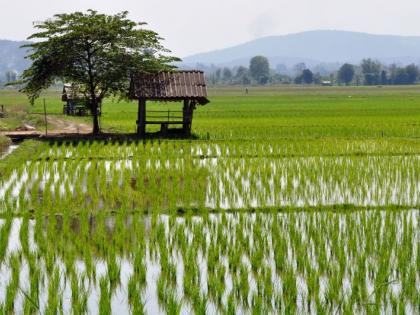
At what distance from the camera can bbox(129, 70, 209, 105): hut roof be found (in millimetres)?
21703

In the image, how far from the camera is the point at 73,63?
2214cm

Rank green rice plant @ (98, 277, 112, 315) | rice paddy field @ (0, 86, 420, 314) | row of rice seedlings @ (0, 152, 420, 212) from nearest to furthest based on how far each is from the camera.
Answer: green rice plant @ (98, 277, 112, 315), rice paddy field @ (0, 86, 420, 314), row of rice seedlings @ (0, 152, 420, 212)

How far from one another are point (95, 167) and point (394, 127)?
1390cm

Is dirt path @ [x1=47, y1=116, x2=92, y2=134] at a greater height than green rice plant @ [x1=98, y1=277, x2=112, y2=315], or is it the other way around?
green rice plant @ [x1=98, y1=277, x2=112, y2=315]

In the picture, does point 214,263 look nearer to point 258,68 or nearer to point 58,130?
point 58,130

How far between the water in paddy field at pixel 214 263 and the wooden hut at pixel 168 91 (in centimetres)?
1261

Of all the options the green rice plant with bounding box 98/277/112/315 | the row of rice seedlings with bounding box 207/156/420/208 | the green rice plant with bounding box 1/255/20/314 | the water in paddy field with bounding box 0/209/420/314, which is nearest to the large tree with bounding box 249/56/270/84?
the row of rice seedlings with bounding box 207/156/420/208

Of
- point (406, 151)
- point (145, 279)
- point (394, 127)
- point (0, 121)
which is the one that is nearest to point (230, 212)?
point (145, 279)

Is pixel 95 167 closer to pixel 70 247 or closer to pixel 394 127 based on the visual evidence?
pixel 70 247

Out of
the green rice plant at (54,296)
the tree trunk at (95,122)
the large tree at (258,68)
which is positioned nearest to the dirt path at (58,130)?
the tree trunk at (95,122)

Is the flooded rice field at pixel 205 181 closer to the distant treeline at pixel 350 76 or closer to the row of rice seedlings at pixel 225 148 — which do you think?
the row of rice seedlings at pixel 225 148

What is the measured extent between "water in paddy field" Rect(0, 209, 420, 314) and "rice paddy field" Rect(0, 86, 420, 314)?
2 centimetres

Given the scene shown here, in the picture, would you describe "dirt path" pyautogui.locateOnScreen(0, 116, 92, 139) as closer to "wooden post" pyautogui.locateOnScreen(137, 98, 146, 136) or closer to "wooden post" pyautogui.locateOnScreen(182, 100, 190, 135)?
"wooden post" pyautogui.locateOnScreen(137, 98, 146, 136)

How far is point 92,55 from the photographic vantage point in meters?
22.4
